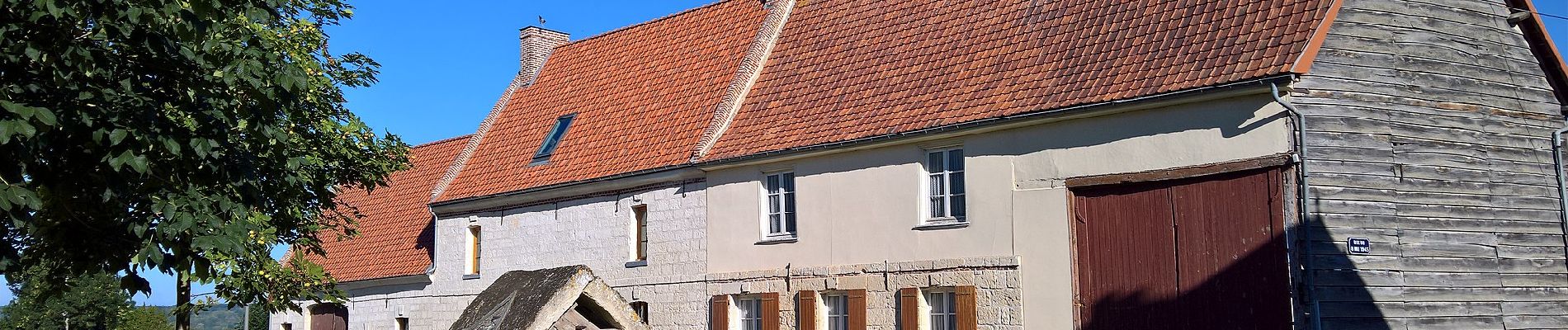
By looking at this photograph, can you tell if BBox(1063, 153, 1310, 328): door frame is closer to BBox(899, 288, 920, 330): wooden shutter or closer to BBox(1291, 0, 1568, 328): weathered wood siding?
BBox(1291, 0, 1568, 328): weathered wood siding

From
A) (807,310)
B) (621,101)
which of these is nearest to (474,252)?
(621,101)

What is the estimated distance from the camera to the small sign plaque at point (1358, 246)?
16.2m

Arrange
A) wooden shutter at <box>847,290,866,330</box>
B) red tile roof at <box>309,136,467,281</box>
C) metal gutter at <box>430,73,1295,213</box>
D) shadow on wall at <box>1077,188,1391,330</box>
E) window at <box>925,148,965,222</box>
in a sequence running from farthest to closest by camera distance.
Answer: red tile roof at <box>309,136,467,281</box> < wooden shutter at <box>847,290,866,330</box> < window at <box>925,148,965,222</box> < metal gutter at <box>430,73,1295,213</box> < shadow on wall at <box>1077,188,1391,330</box>

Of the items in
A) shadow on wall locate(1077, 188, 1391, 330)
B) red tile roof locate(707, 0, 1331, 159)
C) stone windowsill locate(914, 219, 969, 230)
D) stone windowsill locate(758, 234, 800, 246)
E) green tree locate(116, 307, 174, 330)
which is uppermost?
red tile roof locate(707, 0, 1331, 159)

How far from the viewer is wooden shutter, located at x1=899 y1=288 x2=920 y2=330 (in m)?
20.3

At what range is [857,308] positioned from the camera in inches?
837

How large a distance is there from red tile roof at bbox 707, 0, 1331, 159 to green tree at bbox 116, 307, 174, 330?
34.0 metres

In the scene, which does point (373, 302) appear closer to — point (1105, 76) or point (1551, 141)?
point (1105, 76)

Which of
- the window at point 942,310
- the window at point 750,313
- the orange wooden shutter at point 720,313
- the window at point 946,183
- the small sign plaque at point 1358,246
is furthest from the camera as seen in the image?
the orange wooden shutter at point 720,313

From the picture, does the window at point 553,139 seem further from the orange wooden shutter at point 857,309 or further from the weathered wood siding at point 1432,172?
the weathered wood siding at point 1432,172

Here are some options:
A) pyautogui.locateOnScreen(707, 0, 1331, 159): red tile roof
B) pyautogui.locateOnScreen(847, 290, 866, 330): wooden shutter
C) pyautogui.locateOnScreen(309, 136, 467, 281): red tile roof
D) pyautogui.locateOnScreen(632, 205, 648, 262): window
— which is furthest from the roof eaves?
pyautogui.locateOnScreen(309, 136, 467, 281): red tile roof

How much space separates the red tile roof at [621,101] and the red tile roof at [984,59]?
1.60 m

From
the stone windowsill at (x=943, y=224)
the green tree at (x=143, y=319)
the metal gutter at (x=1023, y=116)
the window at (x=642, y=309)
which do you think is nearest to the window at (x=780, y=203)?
A: the metal gutter at (x=1023, y=116)

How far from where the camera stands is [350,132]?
23.2 meters
